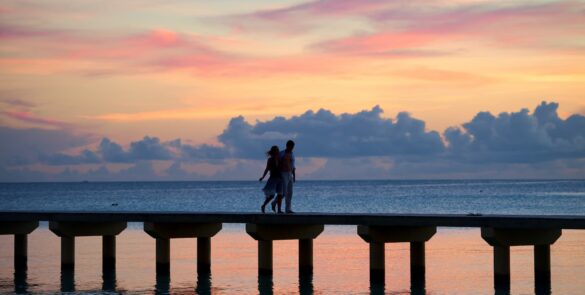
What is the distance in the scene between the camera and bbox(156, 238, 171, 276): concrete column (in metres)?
33.0

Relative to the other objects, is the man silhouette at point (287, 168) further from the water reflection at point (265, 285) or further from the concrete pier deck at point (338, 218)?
the water reflection at point (265, 285)

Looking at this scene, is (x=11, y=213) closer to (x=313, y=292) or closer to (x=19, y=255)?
(x=19, y=255)

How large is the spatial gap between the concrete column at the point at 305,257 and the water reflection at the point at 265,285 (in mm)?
1149

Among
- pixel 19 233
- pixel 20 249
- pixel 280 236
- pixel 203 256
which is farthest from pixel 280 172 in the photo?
pixel 20 249

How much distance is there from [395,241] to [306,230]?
101 inches

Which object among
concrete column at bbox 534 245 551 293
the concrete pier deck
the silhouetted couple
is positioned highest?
the silhouetted couple

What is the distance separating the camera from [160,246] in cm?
3309

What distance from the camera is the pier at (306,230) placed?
27688 mm

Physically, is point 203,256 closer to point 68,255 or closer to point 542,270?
point 68,255

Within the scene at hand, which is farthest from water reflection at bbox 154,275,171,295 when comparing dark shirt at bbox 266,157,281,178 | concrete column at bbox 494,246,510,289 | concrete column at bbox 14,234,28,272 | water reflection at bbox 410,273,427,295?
concrete column at bbox 494,246,510,289

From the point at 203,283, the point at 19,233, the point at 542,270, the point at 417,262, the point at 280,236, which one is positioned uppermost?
the point at 280,236

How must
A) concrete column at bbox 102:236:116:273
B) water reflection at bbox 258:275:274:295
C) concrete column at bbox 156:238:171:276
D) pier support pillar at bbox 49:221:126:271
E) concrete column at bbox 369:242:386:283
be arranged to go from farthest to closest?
1. concrete column at bbox 102:236:116:273
2. pier support pillar at bbox 49:221:126:271
3. concrete column at bbox 156:238:171:276
4. concrete column at bbox 369:242:386:283
5. water reflection at bbox 258:275:274:295

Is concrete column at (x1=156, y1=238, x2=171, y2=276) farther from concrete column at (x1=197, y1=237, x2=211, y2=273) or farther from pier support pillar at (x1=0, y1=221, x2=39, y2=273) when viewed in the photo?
pier support pillar at (x1=0, y1=221, x2=39, y2=273)

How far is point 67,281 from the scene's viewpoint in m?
32.1
